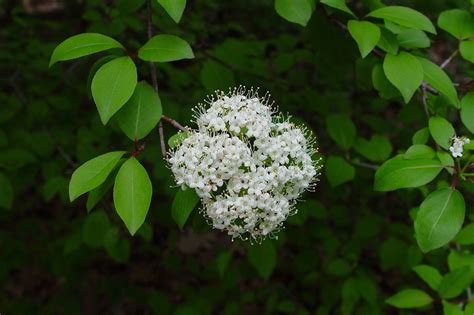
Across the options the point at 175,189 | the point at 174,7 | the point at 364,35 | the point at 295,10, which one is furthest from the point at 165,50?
the point at 175,189

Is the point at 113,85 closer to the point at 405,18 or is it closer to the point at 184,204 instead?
the point at 184,204

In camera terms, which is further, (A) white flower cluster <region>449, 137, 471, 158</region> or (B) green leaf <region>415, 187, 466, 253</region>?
(A) white flower cluster <region>449, 137, 471, 158</region>

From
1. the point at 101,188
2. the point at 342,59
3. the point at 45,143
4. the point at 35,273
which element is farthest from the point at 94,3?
the point at 35,273

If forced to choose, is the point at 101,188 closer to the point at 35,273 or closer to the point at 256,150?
the point at 256,150

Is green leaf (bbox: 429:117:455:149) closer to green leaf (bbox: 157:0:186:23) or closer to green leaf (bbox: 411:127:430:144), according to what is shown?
green leaf (bbox: 411:127:430:144)

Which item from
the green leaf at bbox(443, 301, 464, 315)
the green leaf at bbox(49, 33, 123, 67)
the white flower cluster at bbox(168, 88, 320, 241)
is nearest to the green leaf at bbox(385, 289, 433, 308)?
the green leaf at bbox(443, 301, 464, 315)

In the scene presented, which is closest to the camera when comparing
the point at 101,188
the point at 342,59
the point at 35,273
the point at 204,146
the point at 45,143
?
the point at 204,146
